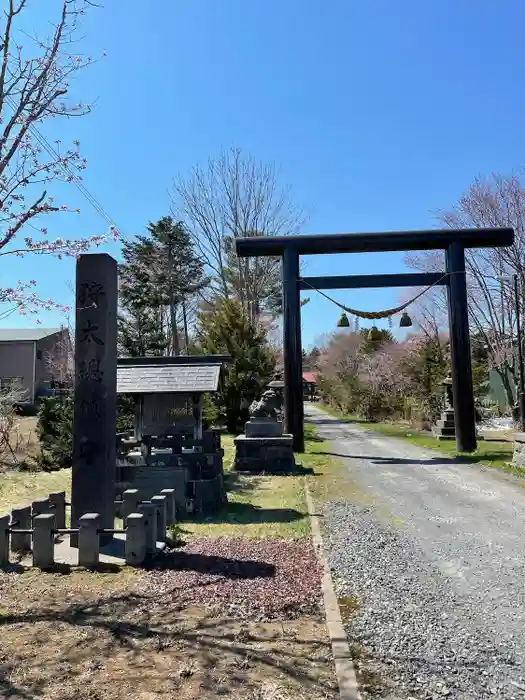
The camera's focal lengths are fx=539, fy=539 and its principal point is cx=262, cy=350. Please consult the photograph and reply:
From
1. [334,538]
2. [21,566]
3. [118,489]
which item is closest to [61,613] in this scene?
[21,566]

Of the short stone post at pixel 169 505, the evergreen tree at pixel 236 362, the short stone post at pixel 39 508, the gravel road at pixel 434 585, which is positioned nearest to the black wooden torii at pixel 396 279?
the gravel road at pixel 434 585

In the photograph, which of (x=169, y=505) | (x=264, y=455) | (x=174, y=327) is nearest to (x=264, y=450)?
(x=264, y=455)

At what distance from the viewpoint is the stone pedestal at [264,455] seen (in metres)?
12.1

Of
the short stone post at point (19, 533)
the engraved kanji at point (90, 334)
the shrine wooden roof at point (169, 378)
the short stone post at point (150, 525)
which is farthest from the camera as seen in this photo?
the shrine wooden roof at point (169, 378)

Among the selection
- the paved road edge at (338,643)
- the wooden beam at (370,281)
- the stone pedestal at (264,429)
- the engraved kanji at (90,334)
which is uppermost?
the wooden beam at (370,281)

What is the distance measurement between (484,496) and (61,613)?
708 centimetres

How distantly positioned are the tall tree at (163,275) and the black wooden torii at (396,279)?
14.3 meters

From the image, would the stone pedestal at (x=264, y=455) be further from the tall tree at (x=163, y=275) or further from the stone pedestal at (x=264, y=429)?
the tall tree at (x=163, y=275)

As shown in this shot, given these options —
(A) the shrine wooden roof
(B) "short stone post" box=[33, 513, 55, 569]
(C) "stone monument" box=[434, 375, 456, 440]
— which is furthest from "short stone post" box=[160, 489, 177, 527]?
(C) "stone monument" box=[434, 375, 456, 440]

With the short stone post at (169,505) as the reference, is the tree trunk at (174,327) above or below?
above

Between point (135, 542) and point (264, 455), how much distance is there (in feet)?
23.5

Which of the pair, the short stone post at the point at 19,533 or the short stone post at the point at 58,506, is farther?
the short stone post at the point at 58,506

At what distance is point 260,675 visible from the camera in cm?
305

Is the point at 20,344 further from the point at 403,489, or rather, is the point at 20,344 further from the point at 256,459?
the point at 403,489
